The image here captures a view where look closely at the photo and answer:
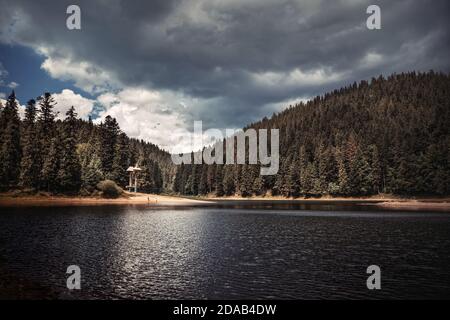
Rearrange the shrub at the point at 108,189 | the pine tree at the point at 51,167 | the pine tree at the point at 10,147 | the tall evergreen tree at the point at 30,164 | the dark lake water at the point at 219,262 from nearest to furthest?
the dark lake water at the point at 219,262, the pine tree at the point at 10,147, the tall evergreen tree at the point at 30,164, the pine tree at the point at 51,167, the shrub at the point at 108,189

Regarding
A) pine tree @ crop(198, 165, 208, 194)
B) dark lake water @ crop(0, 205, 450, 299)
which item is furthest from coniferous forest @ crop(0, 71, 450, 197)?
dark lake water @ crop(0, 205, 450, 299)

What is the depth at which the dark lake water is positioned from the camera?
17609mm

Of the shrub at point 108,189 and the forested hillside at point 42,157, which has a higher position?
the forested hillside at point 42,157

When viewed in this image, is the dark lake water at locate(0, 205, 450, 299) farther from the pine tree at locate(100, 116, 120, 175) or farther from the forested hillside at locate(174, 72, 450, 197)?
the forested hillside at locate(174, 72, 450, 197)

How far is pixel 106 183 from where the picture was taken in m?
94.9

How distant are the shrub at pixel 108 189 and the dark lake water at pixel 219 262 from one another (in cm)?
5505

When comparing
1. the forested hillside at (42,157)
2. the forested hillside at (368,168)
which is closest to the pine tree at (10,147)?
the forested hillside at (42,157)

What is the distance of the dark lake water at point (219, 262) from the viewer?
1761cm

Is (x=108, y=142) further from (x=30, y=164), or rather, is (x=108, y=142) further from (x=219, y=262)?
(x=219, y=262)

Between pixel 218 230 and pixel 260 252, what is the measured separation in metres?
13.7

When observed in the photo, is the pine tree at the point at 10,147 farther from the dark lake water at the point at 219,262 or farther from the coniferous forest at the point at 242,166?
the dark lake water at the point at 219,262

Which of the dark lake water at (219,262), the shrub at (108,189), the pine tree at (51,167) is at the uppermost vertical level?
the pine tree at (51,167)

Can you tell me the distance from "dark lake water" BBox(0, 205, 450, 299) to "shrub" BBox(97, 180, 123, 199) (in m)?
55.0

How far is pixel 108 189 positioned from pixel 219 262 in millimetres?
78948
